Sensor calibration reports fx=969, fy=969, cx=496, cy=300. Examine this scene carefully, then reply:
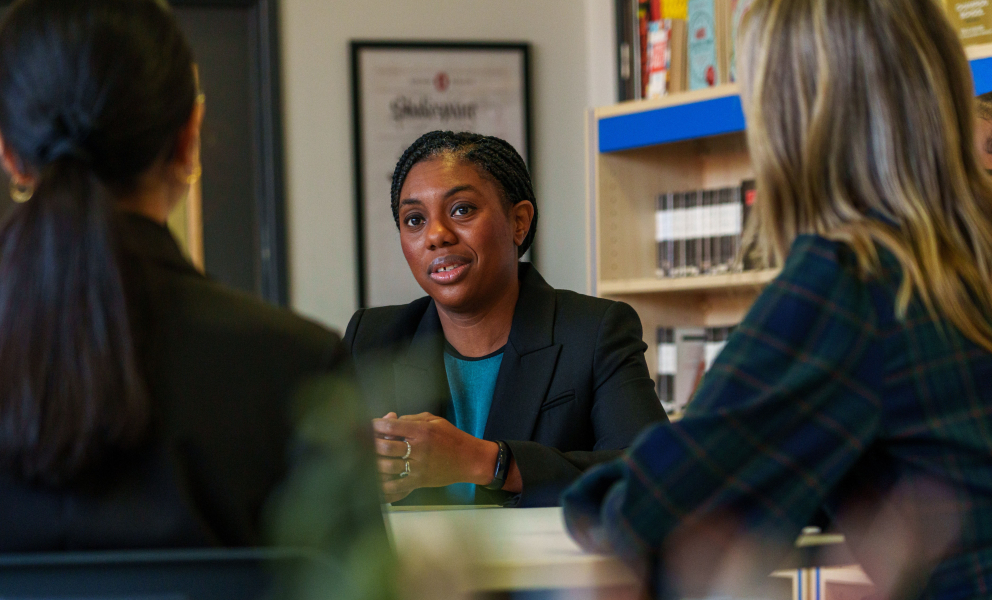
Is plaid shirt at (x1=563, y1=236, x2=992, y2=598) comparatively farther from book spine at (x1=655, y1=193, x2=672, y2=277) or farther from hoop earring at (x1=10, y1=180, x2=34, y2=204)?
book spine at (x1=655, y1=193, x2=672, y2=277)

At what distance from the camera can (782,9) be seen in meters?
0.98

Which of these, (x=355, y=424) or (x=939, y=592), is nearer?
(x=355, y=424)

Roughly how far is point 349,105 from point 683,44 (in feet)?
4.33

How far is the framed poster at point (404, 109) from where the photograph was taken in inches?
147

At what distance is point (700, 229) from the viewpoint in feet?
10.2

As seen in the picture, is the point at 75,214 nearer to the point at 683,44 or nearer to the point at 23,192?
the point at 23,192

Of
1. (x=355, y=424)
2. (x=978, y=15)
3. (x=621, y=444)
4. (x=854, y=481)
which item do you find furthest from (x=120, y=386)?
(x=978, y=15)

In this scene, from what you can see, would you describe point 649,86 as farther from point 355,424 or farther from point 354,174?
point 355,424

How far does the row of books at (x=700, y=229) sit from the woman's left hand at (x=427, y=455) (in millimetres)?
1599

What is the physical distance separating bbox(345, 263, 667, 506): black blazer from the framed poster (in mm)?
1674

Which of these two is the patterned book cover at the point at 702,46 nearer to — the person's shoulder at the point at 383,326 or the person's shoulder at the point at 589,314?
the person's shoulder at the point at 589,314

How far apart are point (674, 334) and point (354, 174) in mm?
1366

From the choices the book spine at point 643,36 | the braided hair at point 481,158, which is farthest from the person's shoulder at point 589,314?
the book spine at point 643,36

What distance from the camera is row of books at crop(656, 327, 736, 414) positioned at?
10.4ft
